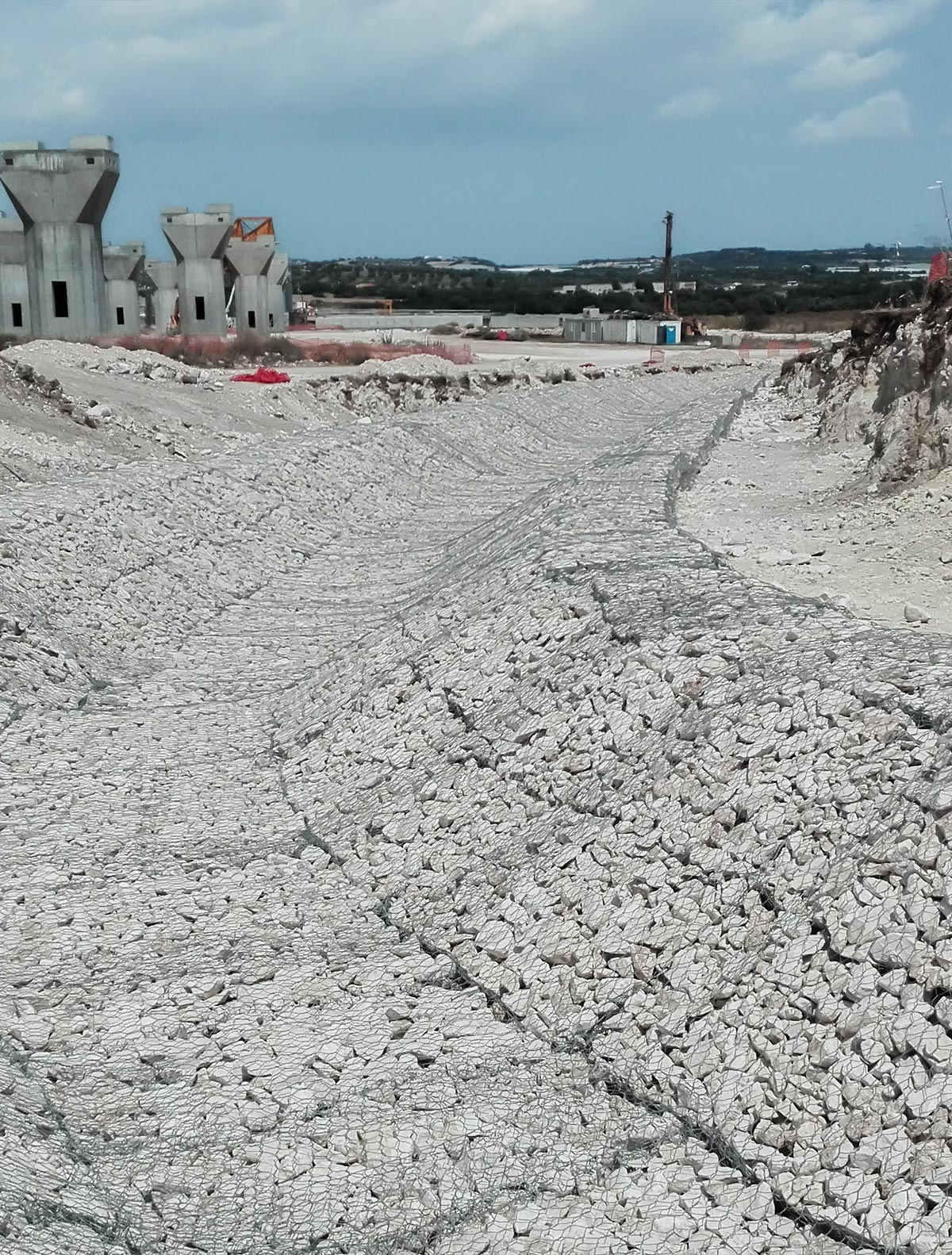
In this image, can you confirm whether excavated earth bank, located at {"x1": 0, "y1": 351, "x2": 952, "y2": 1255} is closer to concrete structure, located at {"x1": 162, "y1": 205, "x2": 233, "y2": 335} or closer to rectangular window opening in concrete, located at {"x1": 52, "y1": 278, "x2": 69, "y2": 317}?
rectangular window opening in concrete, located at {"x1": 52, "y1": 278, "x2": 69, "y2": 317}

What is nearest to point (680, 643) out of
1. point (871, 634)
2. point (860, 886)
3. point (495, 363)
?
point (871, 634)

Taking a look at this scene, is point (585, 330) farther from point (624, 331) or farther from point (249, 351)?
point (249, 351)

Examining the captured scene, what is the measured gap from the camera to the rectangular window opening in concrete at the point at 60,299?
36562mm

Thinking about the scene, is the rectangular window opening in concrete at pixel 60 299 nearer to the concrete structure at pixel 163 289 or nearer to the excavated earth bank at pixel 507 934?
the concrete structure at pixel 163 289

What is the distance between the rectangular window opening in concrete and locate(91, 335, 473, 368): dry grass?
153cm

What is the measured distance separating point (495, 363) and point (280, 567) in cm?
2683

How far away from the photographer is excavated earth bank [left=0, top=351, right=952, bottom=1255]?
16.2 ft

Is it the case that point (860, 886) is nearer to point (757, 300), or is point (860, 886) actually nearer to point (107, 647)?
point (107, 647)

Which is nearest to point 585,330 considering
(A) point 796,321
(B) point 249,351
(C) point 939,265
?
(A) point 796,321

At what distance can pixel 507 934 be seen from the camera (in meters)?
6.61

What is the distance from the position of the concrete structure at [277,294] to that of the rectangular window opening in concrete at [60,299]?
70.3 feet

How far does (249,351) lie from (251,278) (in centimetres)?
1941

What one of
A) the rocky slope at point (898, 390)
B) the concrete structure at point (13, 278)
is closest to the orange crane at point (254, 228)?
the concrete structure at point (13, 278)

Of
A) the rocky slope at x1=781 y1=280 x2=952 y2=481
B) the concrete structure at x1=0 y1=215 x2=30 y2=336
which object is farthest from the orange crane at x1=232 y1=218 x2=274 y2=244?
the rocky slope at x1=781 y1=280 x2=952 y2=481
